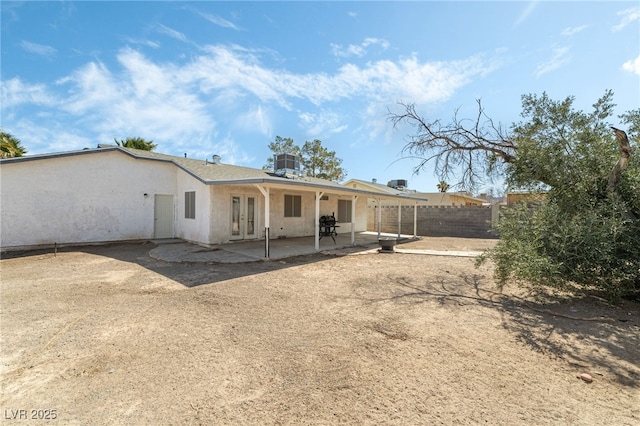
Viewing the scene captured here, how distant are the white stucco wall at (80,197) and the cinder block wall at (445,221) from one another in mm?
12886

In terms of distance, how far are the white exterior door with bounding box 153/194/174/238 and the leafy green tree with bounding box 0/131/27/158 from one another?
5.74 meters

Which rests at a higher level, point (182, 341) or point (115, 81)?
point (115, 81)

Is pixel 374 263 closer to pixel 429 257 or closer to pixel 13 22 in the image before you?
pixel 429 257

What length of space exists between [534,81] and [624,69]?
59.7 inches

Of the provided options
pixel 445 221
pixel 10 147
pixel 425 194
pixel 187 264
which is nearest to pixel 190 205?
pixel 187 264

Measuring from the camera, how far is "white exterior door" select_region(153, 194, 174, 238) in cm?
1213

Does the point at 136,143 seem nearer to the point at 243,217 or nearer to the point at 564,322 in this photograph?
the point at 243,217

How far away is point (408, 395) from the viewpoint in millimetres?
2410

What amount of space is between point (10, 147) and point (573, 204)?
1835 centimetres

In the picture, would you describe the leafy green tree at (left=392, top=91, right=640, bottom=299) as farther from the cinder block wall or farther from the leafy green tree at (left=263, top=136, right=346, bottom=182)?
the leafy green tree at (left=263, top=136, right=346, bottom=182)

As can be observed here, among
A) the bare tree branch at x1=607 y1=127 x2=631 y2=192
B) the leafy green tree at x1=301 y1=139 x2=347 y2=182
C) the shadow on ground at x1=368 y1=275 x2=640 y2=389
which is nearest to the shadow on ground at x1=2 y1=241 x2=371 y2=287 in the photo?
the shadow on ground at x1=368 y1=275 x2=640 y2=389

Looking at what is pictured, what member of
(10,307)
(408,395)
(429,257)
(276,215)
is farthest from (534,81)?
(10,307)

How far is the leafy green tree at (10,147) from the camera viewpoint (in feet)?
36.8

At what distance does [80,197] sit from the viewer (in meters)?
10.4
